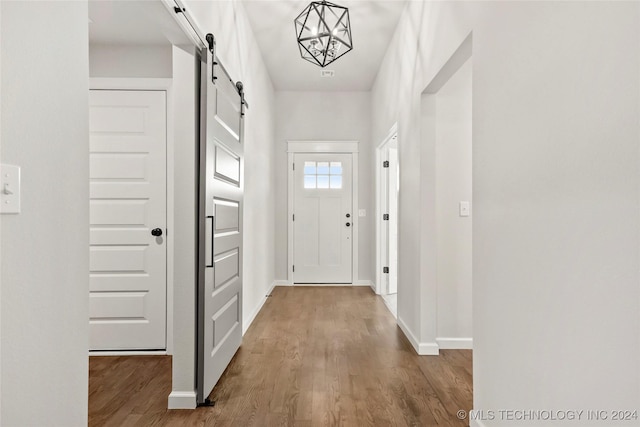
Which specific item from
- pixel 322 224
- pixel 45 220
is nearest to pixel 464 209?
pixel 45 220

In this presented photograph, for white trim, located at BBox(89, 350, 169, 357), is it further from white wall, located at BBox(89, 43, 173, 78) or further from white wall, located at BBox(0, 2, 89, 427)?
white wall, located at BBox(89, 43, 173, 78)

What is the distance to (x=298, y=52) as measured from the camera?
439 cm

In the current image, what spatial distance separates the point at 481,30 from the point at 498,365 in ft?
5.04

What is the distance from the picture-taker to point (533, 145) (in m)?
1.38

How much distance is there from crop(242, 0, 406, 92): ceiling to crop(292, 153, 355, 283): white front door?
106 cm

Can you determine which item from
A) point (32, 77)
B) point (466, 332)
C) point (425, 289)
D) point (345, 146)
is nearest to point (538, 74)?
point (32, 77)

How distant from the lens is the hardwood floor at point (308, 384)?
2.01m

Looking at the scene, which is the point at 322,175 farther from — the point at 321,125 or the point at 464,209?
the point at 464,209

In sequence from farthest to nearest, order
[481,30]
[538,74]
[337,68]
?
[337,68]
[481,30]
[538,74]

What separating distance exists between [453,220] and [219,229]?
5.99ft

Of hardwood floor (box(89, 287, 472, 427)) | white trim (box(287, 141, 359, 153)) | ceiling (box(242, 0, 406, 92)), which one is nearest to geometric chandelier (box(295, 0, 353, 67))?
ceiling (box(242, 0, 406, 92))

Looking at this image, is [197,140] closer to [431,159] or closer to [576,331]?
[431,159]

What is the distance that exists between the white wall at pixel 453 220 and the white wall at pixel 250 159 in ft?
5.61

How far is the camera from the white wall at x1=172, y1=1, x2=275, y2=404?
213cm
